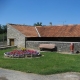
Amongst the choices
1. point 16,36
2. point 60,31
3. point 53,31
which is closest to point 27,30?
point 16,36

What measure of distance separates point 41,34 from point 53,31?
2.03 metres

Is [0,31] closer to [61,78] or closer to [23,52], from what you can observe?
[23,52]

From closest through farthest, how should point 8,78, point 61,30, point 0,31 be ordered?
point 8,78 < point 61,30 < point 0,31

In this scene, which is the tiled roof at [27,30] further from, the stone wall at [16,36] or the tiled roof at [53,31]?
the stone wall at [16,36]

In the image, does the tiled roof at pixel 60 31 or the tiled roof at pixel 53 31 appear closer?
the tiled roof at pixel 60 31

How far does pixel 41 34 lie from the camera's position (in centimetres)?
3444

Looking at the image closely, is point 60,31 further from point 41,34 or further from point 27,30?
point 27,30

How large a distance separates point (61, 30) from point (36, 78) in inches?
924

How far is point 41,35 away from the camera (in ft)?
112

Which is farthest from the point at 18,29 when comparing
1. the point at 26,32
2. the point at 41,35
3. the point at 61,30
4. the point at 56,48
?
the point at 56,48

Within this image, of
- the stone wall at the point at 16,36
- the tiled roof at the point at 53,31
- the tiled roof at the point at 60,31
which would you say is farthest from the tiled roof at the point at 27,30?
the tiled roof at the point at 60,31

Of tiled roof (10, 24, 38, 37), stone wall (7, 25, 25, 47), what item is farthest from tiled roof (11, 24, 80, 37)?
stone wall (7, 25, 25, 47)

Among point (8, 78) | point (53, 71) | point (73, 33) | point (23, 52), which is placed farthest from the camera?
point (73, 33)

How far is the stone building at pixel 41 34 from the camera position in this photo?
3127 centimetres
